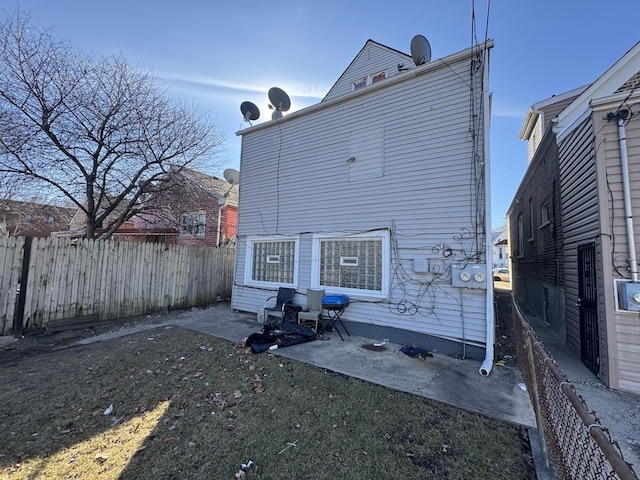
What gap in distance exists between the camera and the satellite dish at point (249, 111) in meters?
8.99

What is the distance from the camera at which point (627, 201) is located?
3918 millimetres

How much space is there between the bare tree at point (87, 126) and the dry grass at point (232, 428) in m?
6.38

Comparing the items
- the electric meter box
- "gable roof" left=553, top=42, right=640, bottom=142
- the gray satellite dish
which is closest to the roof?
the gray satellite dish

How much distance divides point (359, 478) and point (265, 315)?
204 inches

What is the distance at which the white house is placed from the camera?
5.05 m

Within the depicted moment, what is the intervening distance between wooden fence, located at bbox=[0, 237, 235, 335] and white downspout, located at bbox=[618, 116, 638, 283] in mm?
10132

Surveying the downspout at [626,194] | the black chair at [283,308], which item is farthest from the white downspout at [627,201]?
A: the black chair at [283,308]

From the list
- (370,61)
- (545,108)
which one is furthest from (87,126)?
(545,108)

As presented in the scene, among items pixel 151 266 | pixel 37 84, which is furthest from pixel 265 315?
pixel 37 84

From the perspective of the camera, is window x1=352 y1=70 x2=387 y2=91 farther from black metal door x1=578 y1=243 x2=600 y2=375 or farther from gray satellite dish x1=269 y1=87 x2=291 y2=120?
black metal door x1=578 y1=243 x2=600 y2=375

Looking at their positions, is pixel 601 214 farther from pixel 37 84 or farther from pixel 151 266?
pixel 37 84

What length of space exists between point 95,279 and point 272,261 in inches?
176

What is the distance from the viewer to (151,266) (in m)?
8.09

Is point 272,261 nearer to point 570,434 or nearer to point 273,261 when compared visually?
point 273,261
